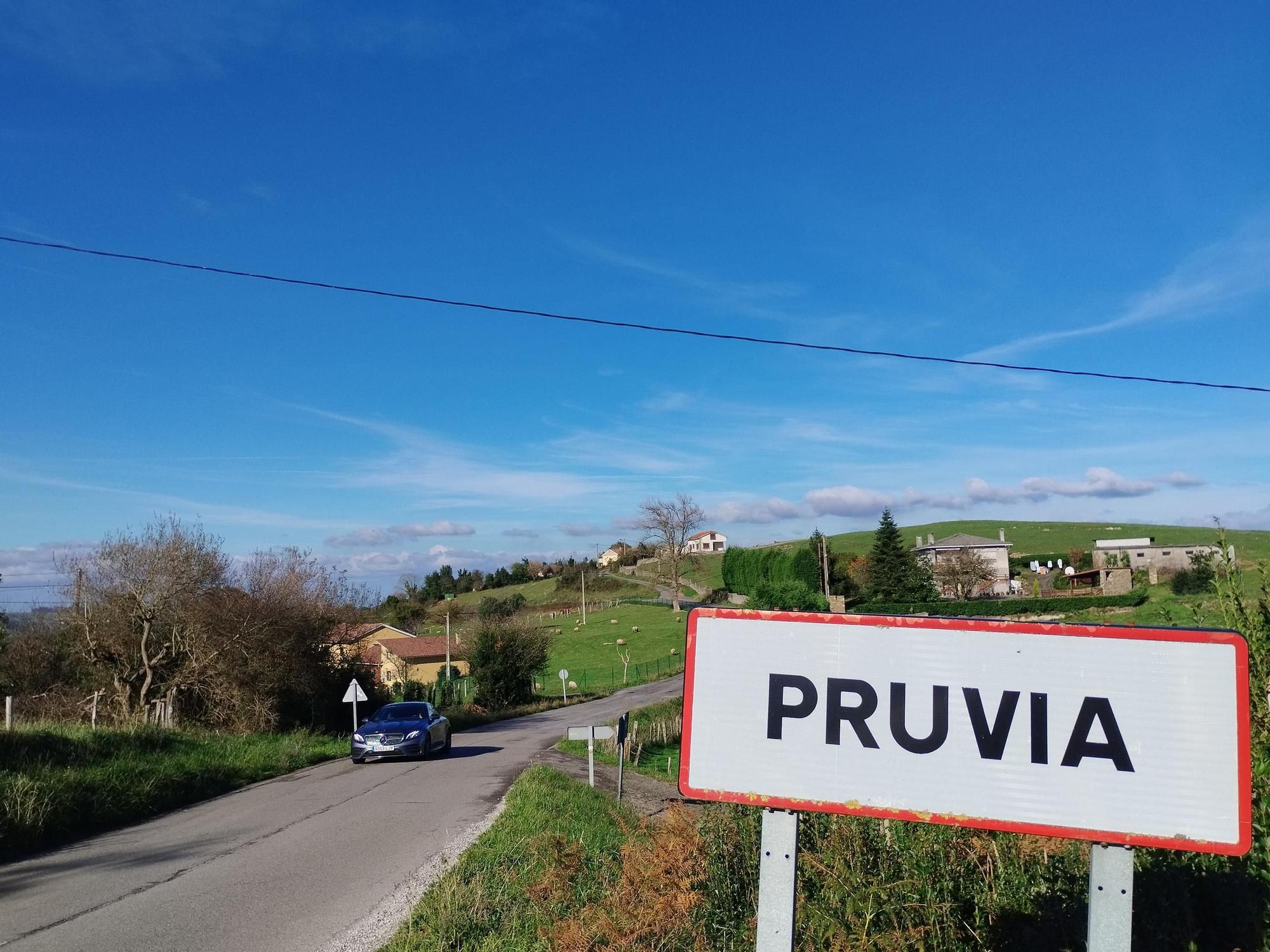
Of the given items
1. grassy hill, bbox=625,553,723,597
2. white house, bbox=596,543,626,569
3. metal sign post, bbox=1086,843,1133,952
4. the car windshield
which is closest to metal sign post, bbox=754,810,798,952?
metal sign post, bbox=1086,843,1133,952

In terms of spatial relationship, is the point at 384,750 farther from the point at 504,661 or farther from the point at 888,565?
the point at 888,565

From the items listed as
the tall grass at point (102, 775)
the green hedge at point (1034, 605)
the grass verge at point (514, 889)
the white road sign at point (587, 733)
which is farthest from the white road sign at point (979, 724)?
the green hedge at point (1034, 605)

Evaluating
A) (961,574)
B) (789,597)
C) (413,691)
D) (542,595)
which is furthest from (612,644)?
(542,595)

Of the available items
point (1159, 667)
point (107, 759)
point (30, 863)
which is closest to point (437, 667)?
point (107, 759)

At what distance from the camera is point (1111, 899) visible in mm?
2193

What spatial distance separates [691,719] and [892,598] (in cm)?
6926

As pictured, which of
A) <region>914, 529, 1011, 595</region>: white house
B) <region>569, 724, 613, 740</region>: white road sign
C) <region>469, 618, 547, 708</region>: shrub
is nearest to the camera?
<region>569, 724, 613, 740</region>: white road sign

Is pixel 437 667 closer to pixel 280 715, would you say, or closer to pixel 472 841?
pixel 280 715

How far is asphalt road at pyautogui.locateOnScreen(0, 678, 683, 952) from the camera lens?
6969mm

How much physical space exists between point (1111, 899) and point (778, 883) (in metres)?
0.83

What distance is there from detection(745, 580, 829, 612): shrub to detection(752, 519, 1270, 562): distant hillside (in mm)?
37207

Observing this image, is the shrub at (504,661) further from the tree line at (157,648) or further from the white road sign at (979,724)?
the white road sign at (979,724)

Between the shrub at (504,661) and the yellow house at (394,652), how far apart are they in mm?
4516

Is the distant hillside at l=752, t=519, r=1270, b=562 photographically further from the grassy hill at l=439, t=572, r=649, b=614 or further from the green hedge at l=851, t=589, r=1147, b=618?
the green hedge at l=851, t=589, r=1147, b=618
